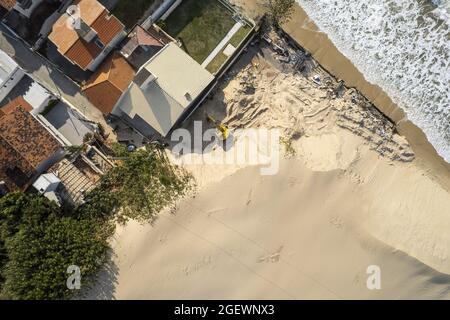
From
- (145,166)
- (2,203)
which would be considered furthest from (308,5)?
(2,203)

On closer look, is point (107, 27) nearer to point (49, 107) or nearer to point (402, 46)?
point (49, 107)

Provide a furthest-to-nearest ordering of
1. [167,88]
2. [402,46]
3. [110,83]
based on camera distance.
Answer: [402,46] < [110,83] < [167,88]

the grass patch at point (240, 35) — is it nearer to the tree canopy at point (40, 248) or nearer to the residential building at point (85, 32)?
the residential building at point (85, 32)

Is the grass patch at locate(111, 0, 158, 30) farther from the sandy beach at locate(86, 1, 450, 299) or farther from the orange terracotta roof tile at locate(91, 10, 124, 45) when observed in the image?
the sandy beach at locate(86, 1, 450, 299)

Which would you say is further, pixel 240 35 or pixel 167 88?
pixel 240 35

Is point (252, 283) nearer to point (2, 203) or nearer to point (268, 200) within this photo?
point (268, 200)

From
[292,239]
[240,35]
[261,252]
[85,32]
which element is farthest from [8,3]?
[292,239]

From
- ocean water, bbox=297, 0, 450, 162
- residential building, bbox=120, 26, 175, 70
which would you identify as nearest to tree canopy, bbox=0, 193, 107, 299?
residential building, bbox=120, 26, 175, 70
